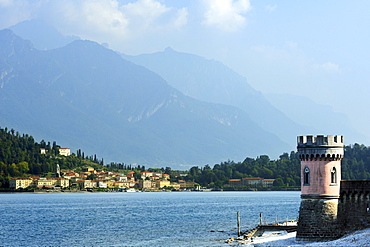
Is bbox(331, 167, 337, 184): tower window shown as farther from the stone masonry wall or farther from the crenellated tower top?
the crenellated tower top

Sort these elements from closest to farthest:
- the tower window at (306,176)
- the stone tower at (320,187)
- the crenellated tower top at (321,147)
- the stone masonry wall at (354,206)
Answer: the stone masonry wall at (354,206), the stone tower at (320,187), the crenellated tower top at (321,147), the tower window at (306,176)

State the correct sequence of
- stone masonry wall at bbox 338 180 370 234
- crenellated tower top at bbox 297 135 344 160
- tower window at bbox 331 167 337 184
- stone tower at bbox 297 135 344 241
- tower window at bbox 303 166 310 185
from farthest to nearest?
tower window at bbox 303 166 310 185, tower window at bbox 331 167 337 184, crenellated tower top at bbox 297 135 344 160, stone tower at bbox 297 135 344 241, stone masonry wall at bbox 338 180 370 234

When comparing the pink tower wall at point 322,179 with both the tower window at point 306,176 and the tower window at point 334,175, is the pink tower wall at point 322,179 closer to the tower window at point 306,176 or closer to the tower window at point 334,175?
the tower window at point 334,175

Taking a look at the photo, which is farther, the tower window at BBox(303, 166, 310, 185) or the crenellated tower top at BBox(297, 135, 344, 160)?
the tower window at BBox(303, 166, 310, 185)

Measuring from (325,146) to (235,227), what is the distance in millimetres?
39034

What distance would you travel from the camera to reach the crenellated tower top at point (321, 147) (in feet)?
162

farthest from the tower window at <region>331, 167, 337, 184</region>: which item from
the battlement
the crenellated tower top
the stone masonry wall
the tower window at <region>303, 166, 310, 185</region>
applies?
the battlement

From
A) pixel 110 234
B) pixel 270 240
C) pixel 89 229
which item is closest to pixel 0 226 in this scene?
pixel 89 229

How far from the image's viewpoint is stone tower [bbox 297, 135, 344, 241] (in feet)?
161

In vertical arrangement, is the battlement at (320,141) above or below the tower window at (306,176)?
above

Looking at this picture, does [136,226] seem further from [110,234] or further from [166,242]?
[166,242]

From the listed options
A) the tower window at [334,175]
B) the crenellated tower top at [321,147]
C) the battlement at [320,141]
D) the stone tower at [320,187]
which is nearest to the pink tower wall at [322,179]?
the stone tower at [320,187]

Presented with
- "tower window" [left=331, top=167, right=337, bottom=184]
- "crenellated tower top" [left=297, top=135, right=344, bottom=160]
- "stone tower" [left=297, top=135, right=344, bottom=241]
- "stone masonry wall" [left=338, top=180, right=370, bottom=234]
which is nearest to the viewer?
"stone masonry wall" [left=338, top=180, right=370, bottom=234]

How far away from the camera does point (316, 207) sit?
4934 cm
